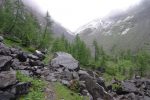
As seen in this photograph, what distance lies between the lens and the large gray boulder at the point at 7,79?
31.8 m

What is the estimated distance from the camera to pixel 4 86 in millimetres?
31641

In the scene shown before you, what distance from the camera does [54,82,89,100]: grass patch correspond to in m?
37.3

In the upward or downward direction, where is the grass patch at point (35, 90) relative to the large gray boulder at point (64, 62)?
downward

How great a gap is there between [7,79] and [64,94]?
8.26m

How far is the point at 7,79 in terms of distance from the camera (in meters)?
32.4

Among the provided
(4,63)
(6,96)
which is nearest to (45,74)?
(4,63)

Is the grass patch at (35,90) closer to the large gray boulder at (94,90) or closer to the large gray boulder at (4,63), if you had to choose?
the large gray boulder at (4,63)

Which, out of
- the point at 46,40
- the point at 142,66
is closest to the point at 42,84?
the point at 46,40

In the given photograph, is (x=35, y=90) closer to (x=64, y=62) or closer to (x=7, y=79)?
(x=7, y=79)

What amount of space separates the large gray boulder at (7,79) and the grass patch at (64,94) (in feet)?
19.7

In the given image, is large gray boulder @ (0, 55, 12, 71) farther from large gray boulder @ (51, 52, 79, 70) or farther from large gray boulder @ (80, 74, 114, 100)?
large gray boulder @ (51, 52, 79, 70)

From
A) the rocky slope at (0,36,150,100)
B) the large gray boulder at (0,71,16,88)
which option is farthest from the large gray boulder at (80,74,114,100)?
the large gray boulder at (0,71,16,88)

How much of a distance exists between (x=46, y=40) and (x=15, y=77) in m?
80.8

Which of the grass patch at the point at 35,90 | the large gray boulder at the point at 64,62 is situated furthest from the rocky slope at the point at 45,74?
the grass patch at the point at 35,90
